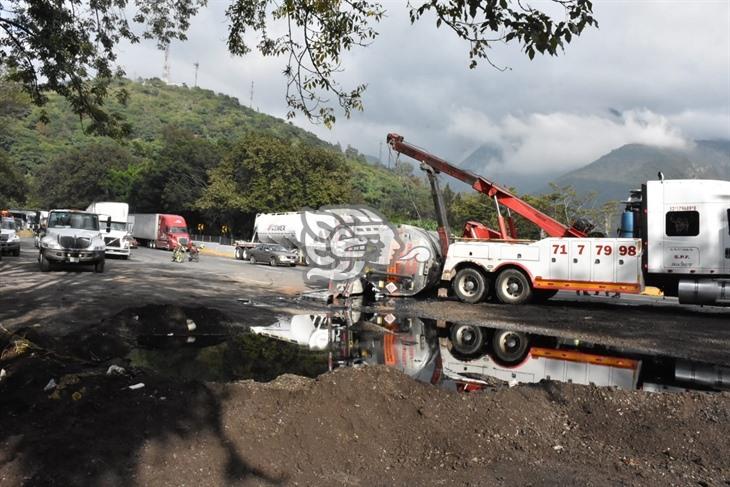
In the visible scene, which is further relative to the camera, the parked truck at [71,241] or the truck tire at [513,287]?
the parked truck at [71,241]

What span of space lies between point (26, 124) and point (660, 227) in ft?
364

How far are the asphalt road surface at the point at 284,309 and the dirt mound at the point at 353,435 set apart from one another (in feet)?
15.1

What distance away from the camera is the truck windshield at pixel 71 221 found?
1925cm

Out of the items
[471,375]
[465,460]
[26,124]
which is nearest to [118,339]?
[471,375]

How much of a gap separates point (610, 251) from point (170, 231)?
37812 mm

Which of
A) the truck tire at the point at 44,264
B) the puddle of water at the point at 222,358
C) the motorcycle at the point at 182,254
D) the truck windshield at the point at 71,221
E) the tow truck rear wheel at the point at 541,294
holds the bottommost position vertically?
the puddle of water at the point at 222,358

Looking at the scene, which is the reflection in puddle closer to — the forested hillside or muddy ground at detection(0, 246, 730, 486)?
muddy ground at detection(0, 246, 730, 486)

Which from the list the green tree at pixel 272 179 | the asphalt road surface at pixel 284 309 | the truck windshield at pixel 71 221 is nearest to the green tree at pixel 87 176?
the green tree at pixel 272 179

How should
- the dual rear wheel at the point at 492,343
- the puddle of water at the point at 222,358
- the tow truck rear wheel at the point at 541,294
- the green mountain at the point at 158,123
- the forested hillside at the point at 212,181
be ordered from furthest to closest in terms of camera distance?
1. the green mountain at the point at 158,123
2. the forested hillside at the point at 212,181
3. the tow truck rear wheel at the point at 541,294
4. the dual rear wheel at the point at 492,343
5. the puddle of water at the point at 222,358

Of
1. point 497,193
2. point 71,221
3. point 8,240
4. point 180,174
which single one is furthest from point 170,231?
point 497,193

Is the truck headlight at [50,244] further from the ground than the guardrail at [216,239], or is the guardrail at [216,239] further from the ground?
the guardrail at [216,239]

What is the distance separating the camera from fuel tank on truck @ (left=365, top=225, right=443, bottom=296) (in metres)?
16.5

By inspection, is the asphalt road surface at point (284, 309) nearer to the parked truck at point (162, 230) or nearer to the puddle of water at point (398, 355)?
the puddle of water at point (398, 355)

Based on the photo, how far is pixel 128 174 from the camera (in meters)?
73.1
